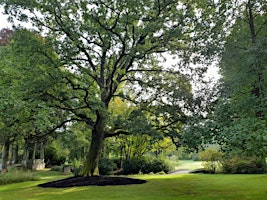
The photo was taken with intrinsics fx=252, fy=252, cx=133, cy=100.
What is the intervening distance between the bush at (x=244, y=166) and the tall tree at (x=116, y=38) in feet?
23.5

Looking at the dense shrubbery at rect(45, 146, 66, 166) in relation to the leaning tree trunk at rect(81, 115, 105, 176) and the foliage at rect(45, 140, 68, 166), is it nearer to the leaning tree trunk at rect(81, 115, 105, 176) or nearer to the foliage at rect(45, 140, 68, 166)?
the foliage at rect(45, 140, 68, 166)

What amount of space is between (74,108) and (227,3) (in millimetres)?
7687

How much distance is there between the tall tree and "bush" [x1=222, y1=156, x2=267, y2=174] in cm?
716

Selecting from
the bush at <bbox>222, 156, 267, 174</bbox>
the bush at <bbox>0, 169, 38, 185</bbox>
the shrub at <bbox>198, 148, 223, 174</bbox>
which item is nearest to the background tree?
the bush at <bbox>222, 156, 267, 174</bbox>

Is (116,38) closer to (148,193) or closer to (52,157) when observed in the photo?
(148,193)

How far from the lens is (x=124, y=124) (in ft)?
39.1

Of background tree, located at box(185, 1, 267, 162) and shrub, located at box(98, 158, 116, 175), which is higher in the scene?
background tree, located at box(185, 1, 267, 162)

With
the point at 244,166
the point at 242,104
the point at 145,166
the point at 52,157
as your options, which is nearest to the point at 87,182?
the point at 242,104

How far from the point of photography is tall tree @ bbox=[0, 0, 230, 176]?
9938 mm

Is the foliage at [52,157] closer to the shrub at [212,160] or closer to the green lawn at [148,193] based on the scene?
the shrub at [212,160]

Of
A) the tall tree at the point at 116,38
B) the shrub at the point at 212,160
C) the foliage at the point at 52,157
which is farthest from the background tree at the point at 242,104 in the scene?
the foliage at the point at 52,157

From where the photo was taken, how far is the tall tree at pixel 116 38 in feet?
32.6

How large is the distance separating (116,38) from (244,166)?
1159cm

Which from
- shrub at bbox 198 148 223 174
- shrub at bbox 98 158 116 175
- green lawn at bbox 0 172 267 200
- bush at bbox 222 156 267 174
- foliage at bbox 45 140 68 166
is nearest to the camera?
green lawn at bbox 0 172 267 200
